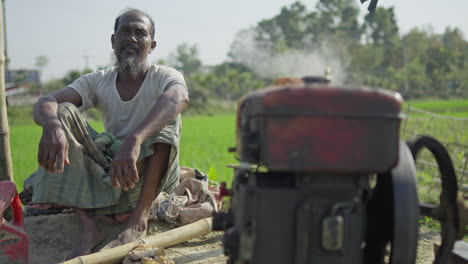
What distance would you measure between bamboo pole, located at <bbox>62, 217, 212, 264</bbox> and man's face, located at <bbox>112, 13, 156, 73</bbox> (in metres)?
0.95

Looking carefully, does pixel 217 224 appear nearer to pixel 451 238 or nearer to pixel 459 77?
pixel 451 238

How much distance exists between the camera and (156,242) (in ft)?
8.27

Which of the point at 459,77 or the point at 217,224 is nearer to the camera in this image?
the point at 217,224

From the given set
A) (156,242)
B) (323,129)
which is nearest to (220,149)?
(156,242)

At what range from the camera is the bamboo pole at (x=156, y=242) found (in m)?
2.31

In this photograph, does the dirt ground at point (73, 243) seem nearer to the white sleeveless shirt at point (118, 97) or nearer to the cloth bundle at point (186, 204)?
the cloth bundle at point (186, 204)

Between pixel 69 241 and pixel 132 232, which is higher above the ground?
pixel 132 232

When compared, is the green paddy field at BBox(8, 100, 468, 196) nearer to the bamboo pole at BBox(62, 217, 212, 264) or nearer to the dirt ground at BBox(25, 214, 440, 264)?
the dirt ground at BBox(25, 214, 440, 264)

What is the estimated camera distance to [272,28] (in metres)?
59.9

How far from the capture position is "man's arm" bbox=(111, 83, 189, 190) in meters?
2.21

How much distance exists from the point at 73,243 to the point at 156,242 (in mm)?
580

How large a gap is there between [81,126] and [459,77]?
44.2 meters

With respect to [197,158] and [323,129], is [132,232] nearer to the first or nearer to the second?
[323,129]

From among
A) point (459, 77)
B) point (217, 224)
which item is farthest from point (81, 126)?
point (459, 77)
